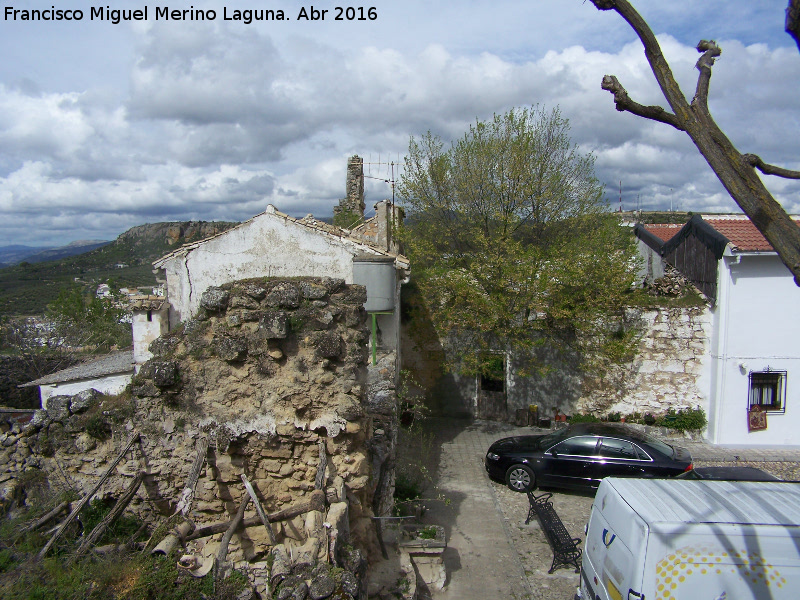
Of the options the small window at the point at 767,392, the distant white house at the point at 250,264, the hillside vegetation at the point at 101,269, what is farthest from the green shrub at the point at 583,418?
the hillside vegetation at the point at 101,269

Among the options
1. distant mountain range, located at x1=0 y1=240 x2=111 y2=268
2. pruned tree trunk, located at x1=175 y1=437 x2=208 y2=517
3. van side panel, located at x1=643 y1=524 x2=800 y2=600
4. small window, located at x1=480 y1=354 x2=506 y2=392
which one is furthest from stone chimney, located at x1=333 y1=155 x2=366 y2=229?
distant mountain range, located at x1=0 y1=240 x2=111 y2=268

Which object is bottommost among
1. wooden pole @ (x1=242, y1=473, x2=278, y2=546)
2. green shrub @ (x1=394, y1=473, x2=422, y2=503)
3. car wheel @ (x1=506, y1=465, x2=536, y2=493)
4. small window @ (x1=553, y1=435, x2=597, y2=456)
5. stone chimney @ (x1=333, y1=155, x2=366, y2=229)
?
car wheel @ (x1=506, y1=465, x2=536, y2=493)

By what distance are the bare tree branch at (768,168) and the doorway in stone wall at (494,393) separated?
458 inches

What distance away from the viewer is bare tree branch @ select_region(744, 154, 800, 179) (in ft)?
11.7

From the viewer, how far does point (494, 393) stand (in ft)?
50.8

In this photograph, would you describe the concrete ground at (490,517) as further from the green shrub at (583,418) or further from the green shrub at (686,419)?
the green shrub at (583,418)

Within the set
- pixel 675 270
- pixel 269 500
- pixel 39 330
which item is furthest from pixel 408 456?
pixel 39 330

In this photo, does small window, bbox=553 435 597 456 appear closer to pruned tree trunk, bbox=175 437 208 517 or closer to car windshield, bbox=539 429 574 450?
car windshield, bbox=539 429 574 450

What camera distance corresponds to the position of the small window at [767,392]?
13531 mm

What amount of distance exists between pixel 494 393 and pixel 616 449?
5.39m

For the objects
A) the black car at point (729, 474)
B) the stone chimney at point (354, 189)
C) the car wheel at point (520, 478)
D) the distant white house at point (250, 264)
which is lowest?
the car wheel at point (520, 478)

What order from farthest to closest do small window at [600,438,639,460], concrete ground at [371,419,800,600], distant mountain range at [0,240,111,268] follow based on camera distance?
distant mountain range at [0,240,111,268] < small window at [600,438,639,460] < concrete ground at [371,419,800,600]

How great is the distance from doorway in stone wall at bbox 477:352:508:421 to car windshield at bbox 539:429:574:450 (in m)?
4.01

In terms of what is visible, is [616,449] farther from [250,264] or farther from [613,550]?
[250,264]
